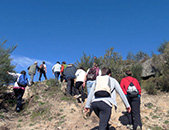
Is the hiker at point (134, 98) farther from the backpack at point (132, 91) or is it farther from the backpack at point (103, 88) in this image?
the backpack at point (103, 88)

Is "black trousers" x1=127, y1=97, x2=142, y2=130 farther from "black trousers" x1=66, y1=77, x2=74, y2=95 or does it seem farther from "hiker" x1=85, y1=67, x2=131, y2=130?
"black trousers" x1=66, y1=77, x2=74, y2=95

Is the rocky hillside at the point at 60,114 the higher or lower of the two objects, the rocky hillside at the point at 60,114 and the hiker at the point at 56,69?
the lower

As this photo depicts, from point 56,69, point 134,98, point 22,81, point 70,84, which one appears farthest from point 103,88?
point 56,69

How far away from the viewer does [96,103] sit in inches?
144

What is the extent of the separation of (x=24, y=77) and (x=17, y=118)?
185 cm

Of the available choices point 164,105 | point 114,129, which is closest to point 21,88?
point 114,129

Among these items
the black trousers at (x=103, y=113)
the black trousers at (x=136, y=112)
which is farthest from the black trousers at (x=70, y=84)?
the black trousers at (x=103, y=113)

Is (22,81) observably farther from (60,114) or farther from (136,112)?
(136,112)

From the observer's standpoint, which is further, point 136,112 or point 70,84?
point 70,84

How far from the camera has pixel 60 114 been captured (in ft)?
24.4

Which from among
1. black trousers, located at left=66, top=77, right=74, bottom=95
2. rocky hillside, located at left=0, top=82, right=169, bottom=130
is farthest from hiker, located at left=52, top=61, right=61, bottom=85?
black trousers, located at left=66, top=77, right=74, bottom=95

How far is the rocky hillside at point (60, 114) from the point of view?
20.5 ft

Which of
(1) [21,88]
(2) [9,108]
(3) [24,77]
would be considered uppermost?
(3) [24,77]

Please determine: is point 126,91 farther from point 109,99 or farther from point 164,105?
point 164,105
